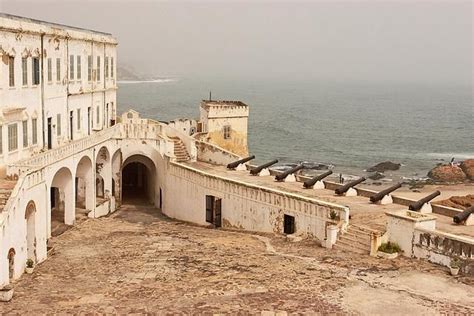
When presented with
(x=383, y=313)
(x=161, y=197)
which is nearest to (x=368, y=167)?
(x=161, y=197)

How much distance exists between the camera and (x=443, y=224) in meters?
26.9

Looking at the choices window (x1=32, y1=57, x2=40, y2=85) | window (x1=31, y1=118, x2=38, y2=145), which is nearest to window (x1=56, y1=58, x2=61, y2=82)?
window (x1=32, y1=57, x2=40, y2=85)

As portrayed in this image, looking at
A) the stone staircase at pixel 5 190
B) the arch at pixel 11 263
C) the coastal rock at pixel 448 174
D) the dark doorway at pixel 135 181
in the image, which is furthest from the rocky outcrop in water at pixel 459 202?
the arch at pixel 11 263

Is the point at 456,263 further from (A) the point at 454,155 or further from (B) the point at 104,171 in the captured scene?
(A) the point at 454,155

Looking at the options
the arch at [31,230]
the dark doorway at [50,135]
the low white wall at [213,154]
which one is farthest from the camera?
the low white wall at [213,154]

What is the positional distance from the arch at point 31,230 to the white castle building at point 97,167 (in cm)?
4

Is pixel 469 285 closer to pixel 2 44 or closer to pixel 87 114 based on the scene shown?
pixel 2 44

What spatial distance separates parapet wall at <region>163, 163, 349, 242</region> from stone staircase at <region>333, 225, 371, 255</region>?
25.4 inches

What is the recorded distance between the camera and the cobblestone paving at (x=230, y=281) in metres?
19.7

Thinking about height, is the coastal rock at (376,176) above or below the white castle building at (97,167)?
below

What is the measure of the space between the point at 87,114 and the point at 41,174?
1541cm

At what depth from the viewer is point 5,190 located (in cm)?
2523

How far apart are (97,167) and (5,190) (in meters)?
15.2

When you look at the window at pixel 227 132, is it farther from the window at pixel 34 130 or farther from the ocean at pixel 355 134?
the ocean at pixel 355 134
